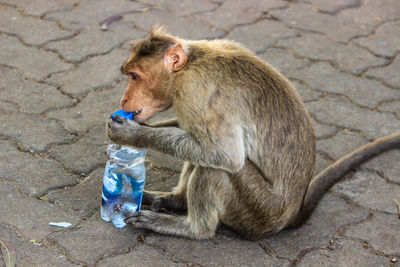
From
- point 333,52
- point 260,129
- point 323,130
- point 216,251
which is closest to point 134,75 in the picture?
point 260,129

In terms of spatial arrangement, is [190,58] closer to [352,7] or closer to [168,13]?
[168,13]

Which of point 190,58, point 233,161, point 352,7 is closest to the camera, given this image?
point 233,161

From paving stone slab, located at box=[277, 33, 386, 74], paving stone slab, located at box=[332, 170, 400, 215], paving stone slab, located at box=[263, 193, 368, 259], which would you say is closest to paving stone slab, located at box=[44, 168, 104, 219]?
paving stone slab, located at box=[263, 193, 368, 259]

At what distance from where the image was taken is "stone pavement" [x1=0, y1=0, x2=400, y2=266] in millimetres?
3539

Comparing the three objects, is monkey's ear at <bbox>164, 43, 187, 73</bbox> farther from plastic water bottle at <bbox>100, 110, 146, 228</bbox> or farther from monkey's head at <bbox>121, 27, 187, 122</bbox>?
plastic water bottle at <bbox>100, 110, 146, 228</bbox>

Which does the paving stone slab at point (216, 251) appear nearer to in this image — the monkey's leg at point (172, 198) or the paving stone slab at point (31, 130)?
the monkey's leg at point (172, 198)

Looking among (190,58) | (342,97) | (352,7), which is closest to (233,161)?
(190,58)

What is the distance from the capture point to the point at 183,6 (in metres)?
6.52

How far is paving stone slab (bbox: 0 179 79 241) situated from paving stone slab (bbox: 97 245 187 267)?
0.42 metres

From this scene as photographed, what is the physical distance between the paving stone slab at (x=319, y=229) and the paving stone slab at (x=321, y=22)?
2592 millimetres

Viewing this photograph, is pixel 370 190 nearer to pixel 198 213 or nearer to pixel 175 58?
pixel 198 213

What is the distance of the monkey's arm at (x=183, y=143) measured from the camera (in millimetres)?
3371

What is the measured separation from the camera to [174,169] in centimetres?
434

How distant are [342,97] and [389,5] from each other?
2196 millimetres
